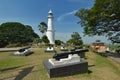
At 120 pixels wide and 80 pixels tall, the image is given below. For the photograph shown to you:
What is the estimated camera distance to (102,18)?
21.7 metres

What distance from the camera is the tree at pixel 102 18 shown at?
66.0 feet

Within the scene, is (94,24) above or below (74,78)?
above

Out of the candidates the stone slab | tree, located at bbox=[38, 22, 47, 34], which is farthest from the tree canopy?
the stone slab

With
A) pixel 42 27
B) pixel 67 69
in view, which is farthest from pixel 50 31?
pixel 67 69

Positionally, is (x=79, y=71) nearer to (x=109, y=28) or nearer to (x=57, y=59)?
(x=57, y=59)

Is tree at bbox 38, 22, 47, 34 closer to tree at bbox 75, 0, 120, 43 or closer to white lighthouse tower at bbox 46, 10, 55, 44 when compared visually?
white lighthouse tower at bbox 46, 10, 55, 44

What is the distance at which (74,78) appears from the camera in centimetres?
867

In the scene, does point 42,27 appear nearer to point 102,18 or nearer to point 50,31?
point 50,31

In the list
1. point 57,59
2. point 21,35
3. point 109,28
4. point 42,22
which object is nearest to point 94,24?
point 109,28

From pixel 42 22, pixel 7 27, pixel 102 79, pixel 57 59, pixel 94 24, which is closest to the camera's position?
pixel 102 79

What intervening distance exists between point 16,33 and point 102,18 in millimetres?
53965

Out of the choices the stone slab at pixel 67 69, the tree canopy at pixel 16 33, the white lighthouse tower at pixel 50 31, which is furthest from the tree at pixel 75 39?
the stone slab at pixel 67 69

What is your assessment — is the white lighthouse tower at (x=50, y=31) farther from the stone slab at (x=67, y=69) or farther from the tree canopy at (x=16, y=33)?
the stone slab at (x=67, y=69)

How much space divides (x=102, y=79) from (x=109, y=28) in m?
16.3
